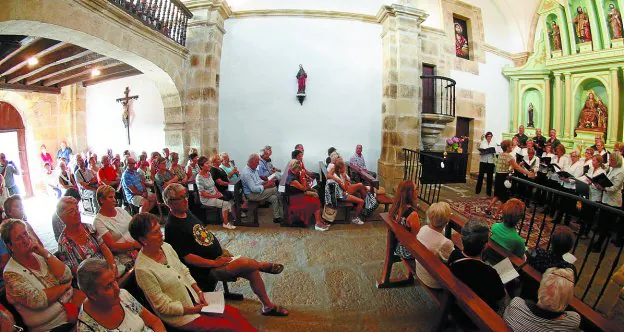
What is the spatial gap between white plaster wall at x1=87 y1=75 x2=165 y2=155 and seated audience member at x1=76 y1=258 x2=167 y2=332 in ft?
22.5

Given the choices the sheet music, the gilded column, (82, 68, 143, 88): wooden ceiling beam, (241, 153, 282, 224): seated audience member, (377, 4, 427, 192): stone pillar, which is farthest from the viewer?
the gilded column

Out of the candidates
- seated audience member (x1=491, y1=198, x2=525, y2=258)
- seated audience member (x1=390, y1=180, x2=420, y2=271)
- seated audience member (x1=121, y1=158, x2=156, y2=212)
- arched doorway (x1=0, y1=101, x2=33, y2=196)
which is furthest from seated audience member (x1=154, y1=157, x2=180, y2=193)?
arched doorway (x1=0, y1=101, x2=33, y2=196)

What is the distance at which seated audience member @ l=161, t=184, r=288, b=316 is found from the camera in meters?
2.29

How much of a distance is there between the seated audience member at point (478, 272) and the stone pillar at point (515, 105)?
946cm

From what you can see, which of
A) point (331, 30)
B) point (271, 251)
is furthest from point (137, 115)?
point (271, 251)

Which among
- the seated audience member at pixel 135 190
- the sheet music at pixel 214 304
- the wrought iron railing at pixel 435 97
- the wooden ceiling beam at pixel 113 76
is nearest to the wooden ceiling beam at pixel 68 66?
the wooden ceiling beam at pixel 113 76

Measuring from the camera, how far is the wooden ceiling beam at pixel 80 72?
6352 mm

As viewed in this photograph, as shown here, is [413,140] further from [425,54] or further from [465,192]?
[425,54]

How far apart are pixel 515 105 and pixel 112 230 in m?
11.1

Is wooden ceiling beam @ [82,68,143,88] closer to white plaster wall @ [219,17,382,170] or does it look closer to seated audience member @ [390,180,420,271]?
white plaster wall @ [219,17,382,170]

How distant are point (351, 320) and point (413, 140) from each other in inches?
220

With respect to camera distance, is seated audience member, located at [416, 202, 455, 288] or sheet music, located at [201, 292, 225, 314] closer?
sheet music, located at [201, 292, 225, 314]

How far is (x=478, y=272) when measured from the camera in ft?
6.64

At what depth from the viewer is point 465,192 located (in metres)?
6.97
